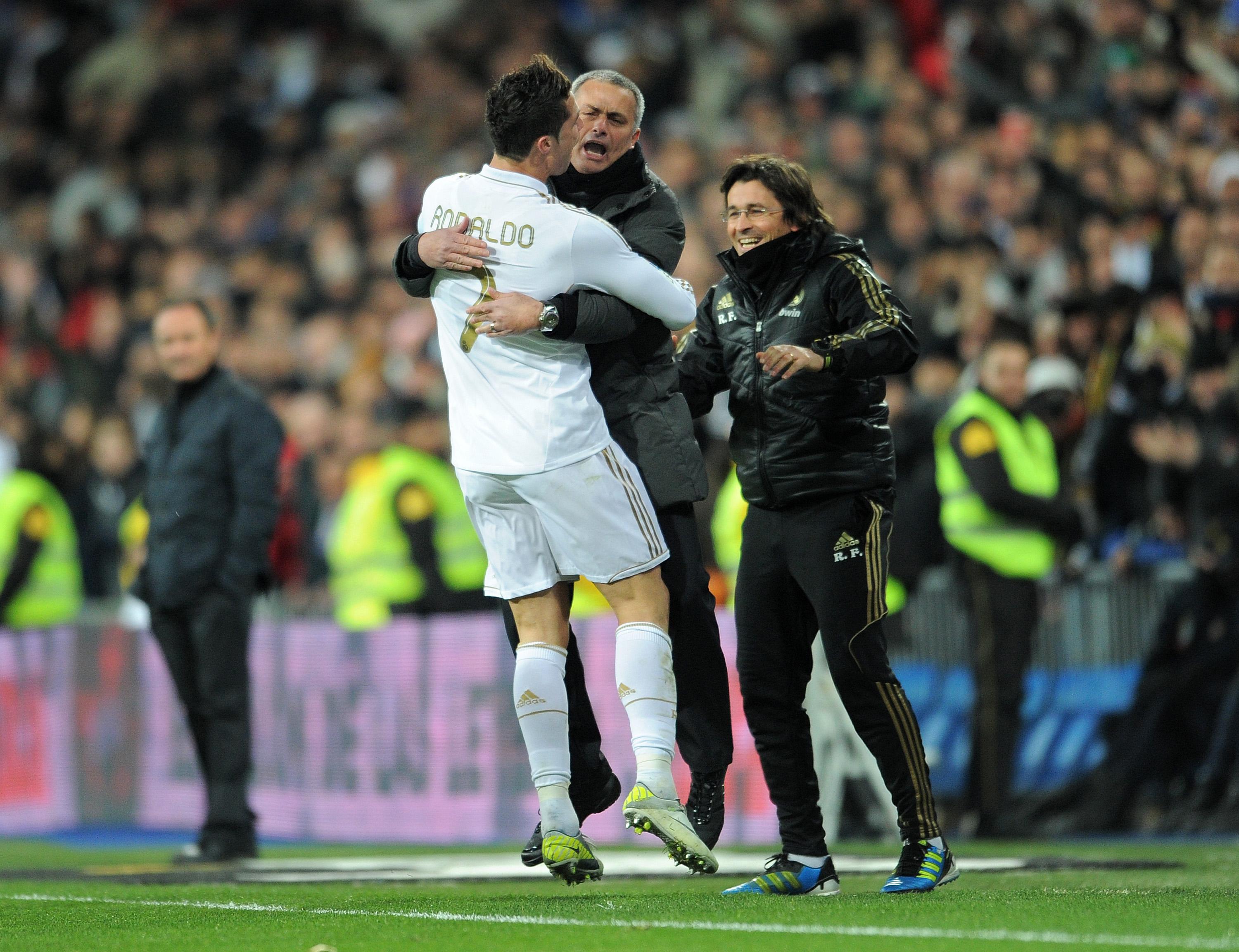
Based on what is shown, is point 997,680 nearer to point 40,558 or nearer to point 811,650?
point 811,650

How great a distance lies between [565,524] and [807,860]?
4.44 ft

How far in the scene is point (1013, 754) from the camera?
9.39 meters

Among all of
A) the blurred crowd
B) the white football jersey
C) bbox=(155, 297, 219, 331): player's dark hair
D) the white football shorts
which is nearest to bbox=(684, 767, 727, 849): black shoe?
the white football shorts

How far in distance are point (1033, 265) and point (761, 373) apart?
6266mm

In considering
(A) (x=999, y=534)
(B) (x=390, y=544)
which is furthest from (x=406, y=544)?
(A) (x=999, y=534)

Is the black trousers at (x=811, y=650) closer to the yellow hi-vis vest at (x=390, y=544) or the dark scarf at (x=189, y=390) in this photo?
the dark scarf at (x=189, y=390)

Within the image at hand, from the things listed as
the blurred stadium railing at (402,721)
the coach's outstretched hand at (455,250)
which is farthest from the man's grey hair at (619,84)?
the blurred stadium railing at (402,721)

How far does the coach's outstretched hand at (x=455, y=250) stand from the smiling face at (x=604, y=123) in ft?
1.95

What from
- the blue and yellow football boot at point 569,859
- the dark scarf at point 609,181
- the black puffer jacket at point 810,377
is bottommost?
the blue and yellow football boot at point 569,859

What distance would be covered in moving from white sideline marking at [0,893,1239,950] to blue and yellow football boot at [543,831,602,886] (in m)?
0.18

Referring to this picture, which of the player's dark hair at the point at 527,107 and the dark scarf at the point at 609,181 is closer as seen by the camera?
the player's dark hair at the point at 527,107

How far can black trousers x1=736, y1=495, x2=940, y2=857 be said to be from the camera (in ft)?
19.3

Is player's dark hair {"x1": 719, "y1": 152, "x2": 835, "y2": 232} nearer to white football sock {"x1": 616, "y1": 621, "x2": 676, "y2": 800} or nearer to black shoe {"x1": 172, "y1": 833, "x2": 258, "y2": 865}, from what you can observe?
white football sock {"x1": 616, "y1": 621, "x2": 676, "y2": 800}

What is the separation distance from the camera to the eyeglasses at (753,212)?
605 centimetres
